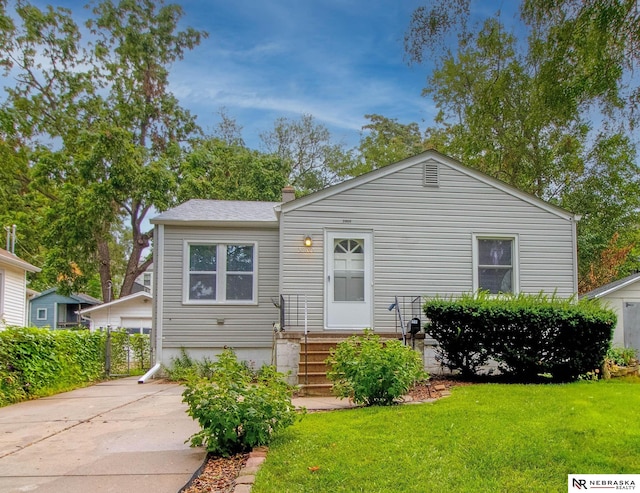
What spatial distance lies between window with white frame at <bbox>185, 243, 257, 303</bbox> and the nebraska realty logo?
863 cm

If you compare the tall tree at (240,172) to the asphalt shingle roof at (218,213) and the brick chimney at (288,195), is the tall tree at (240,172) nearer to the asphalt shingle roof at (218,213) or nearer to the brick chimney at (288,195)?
the asphalt shingle roof at (218,213)

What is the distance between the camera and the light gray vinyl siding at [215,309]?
36.8 feet

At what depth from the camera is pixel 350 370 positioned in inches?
244

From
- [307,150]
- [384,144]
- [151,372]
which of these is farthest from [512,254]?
[384,144]

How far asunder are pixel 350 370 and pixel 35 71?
23827 mm

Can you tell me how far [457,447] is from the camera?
13.9ft

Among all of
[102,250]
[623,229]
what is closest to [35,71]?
[102,250]

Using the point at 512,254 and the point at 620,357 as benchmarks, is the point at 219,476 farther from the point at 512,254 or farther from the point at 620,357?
the point at 620,357

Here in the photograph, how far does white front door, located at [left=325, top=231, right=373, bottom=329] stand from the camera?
34.2 feet

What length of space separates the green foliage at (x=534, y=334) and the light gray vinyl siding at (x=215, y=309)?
455 cm

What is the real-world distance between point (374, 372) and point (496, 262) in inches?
233

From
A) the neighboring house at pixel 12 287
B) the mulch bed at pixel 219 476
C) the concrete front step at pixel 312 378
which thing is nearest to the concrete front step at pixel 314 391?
the concrete front step at pixel 312 378

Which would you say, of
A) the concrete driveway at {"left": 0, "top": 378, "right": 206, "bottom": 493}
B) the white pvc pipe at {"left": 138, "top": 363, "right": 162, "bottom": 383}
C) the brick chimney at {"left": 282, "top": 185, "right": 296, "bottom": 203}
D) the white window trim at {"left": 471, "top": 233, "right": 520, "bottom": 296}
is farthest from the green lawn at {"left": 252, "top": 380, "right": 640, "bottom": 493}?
the brick chimney at {"left": 282, "top": 185, "right": 296, "bottom": 203}

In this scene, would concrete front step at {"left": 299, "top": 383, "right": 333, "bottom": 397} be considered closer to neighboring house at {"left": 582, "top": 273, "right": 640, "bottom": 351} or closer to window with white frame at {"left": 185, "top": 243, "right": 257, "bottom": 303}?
window with white frame at {"left": 185, "top": 243, "right": 257, "bottom": 303}
